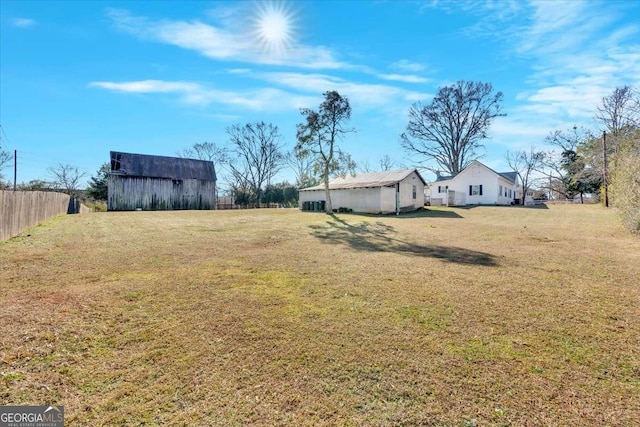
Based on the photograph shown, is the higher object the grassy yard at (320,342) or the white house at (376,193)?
the white house at (376,193)

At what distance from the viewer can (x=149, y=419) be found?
2.34 meters

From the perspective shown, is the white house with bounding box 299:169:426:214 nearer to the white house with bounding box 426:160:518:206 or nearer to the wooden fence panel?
the white house with bounding box 426:160:518:206

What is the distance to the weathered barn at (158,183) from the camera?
3064 centimetres

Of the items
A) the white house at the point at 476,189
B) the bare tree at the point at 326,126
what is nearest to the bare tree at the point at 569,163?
the white house at the point at 476,189

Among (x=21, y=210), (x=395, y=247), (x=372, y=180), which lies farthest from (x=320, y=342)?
(x=372, y=180)

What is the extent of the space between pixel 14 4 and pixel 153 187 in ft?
83.0

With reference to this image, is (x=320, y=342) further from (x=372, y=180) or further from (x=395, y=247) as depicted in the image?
(x=372, y=180)

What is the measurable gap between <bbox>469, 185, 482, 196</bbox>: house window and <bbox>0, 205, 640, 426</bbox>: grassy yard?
2867cm

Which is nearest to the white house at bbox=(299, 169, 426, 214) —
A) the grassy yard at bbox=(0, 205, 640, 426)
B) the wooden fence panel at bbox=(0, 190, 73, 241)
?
the grassy yard at bbox=(0, 205, 640, 426)

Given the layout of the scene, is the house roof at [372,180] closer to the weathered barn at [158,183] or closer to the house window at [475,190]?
the house window at [475,190]

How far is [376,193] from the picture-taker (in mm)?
24516

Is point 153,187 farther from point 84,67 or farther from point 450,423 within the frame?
point 450,423

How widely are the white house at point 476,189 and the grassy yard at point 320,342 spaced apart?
91.4 ft

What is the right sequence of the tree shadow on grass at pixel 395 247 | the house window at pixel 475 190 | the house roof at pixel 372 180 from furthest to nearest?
the house window at pixel 475 190 < the house roof at pixel 372 180 < the tree shadow on grass at pixel 395 247
